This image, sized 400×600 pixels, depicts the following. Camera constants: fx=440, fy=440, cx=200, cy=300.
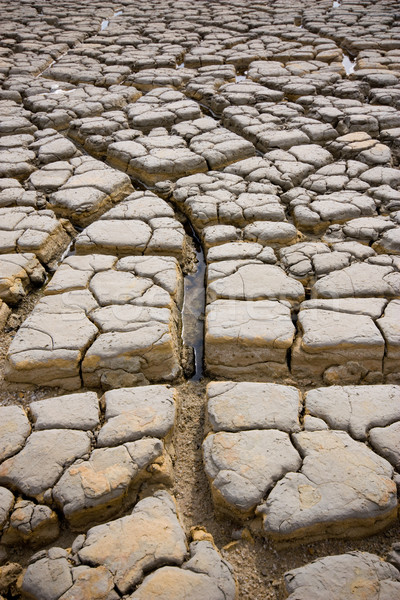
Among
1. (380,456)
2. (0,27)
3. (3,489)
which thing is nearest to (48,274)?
(3,489)

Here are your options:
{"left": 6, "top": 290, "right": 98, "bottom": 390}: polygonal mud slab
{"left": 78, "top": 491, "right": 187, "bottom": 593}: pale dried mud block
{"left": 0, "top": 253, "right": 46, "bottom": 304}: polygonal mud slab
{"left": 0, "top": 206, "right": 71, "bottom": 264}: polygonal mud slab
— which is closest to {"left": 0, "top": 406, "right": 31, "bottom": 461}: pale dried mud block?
{"left": 6, "top": 290, "right": 98, "bottom": 390}: polygonal mud slab

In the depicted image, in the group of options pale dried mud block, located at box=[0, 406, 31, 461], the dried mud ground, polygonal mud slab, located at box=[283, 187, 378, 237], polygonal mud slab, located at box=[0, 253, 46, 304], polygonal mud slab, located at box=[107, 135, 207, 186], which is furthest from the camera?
polygonal mud slab, located at box=[107, 135, 207, 186]

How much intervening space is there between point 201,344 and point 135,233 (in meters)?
0.84

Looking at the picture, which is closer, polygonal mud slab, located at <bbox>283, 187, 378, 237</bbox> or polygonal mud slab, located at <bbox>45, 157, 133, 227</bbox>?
polygonal mud slab, located at <bbox>283, 187, 378, 237</bbox>

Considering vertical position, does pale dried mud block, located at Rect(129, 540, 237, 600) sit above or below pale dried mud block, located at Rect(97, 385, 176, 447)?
below

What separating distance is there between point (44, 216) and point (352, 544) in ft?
7.89

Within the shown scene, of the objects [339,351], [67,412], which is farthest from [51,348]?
[339,351]

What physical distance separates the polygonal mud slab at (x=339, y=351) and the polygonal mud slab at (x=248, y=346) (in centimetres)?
7

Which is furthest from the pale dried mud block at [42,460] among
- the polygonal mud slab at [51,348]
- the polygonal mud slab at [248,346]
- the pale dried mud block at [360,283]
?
the pale dried mud block at [360,283]

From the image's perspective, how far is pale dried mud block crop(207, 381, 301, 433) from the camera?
5.35 ft

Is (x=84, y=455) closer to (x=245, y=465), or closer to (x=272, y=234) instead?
(x=245, y=465)

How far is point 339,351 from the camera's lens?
1905mm

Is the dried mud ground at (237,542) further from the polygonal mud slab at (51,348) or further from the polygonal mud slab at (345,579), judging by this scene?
the polygonal mud slab at (51,348)

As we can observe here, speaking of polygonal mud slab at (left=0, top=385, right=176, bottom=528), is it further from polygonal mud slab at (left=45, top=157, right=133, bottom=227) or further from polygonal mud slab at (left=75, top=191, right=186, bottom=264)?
polygonal mud slab at (left=45, top=157, right=133, bottom=227)
